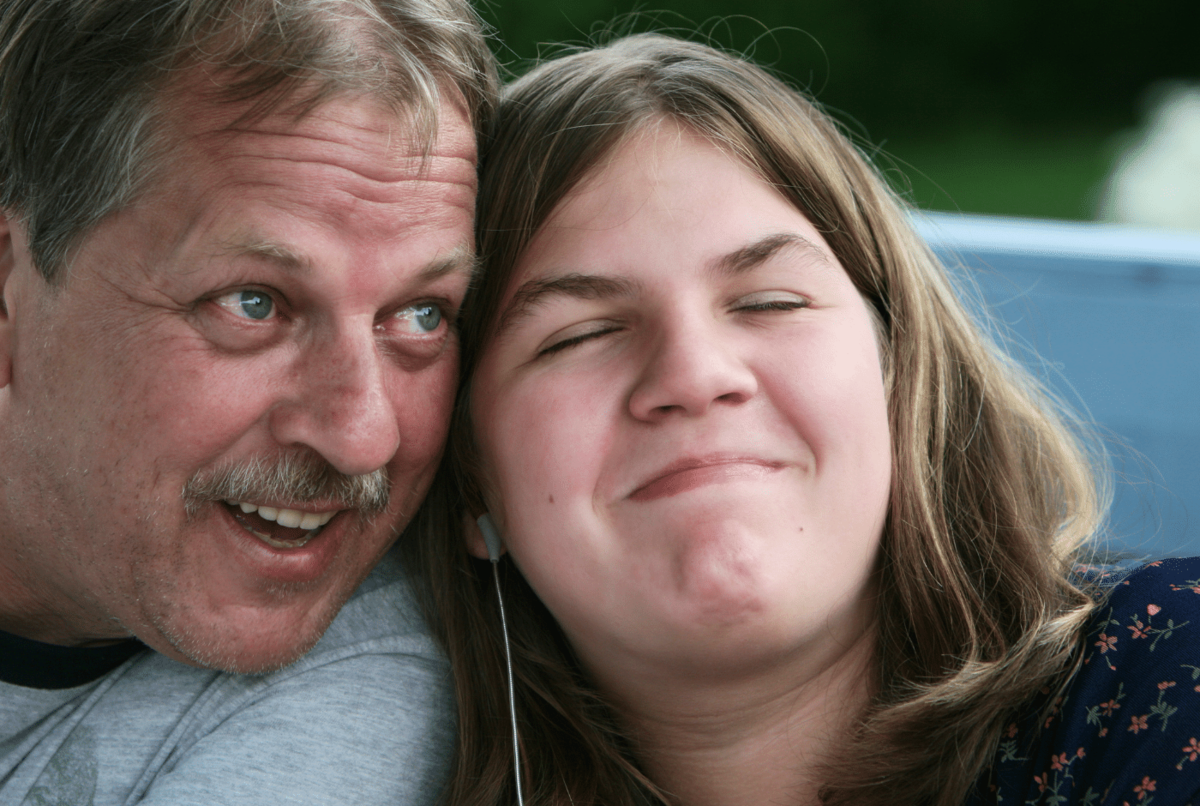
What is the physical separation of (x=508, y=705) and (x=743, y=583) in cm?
54

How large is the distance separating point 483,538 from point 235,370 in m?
0.50

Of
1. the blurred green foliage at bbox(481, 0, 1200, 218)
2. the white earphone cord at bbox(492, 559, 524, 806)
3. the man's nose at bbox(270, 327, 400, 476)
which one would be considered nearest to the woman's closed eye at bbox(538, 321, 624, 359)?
the man's nose at bbox(270, 327, 400, 476)

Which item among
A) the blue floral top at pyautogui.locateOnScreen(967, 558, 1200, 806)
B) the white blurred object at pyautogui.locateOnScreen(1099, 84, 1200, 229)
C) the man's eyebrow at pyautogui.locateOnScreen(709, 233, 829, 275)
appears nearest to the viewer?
the blue floral top at pyautogui.locateOnScreen(967, 558, 1200, 806)

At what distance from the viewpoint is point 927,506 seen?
1.70 meters

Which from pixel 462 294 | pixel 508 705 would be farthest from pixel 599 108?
pixel 508 705

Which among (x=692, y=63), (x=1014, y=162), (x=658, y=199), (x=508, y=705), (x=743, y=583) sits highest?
(x=692, y=63)

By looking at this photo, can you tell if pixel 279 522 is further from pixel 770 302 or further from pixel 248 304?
pixel 770 302

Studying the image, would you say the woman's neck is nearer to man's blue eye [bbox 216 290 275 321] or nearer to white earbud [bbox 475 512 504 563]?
white earbud [bbox 475 512 504 563]

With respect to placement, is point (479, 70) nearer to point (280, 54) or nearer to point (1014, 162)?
point (280, 54)

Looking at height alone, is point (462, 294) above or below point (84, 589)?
above

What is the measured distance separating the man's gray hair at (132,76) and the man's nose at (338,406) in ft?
1.10

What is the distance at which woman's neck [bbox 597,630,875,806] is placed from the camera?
166 centimetres

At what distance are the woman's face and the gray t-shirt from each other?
292mm

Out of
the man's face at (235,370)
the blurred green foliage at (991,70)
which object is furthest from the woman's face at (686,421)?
the blurred green foliage at (991,70)
